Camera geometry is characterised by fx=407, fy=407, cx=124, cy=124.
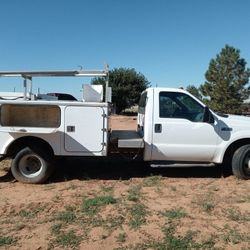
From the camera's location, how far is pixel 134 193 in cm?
725

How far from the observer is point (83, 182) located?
810cm

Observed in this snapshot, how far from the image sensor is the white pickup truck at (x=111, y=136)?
779cm

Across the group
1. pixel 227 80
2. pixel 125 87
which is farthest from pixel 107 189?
pixel 125 87

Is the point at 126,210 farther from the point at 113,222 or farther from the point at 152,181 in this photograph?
the point at 152,181

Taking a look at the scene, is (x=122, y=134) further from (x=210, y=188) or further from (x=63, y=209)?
(x=63, y=209)

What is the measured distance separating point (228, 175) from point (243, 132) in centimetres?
113

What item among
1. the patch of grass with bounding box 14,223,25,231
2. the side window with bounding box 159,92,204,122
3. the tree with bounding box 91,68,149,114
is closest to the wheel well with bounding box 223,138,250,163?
the side window with bounding box 159,92,204,122

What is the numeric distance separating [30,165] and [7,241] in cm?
314

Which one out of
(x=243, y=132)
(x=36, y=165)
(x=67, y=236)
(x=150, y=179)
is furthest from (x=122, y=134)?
(x=67, y=236)

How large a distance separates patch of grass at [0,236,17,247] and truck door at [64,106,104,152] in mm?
2944

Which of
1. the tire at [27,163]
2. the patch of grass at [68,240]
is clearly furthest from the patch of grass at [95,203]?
the tire at [27,163]

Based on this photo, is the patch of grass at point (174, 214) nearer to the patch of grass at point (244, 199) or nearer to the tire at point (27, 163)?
the patch of grass at point (244, 199)

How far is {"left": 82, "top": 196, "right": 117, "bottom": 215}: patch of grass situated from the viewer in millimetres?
6233

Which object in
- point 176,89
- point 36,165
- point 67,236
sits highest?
point 176,89
